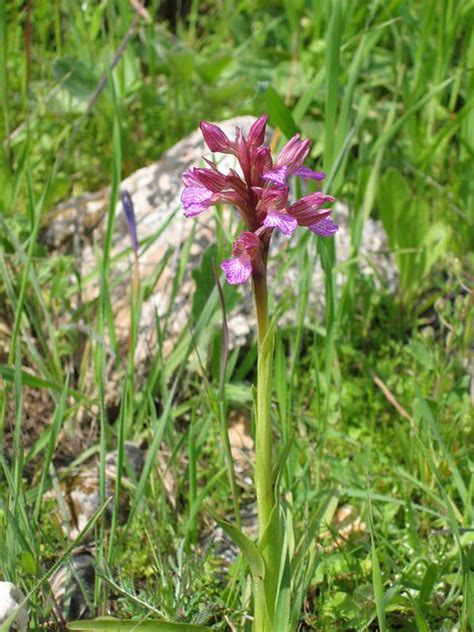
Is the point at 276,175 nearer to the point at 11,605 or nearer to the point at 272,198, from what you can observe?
the point at 272,198

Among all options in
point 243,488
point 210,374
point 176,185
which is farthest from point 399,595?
point 176,185

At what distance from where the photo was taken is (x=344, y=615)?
1.67 metres

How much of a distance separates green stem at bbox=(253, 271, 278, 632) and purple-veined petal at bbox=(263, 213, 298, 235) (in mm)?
96

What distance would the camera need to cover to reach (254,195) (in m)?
1.29

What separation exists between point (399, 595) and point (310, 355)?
2.99 feet

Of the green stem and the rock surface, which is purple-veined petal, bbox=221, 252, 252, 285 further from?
the rock surface

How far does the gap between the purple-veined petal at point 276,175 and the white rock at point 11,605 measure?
2.55 feet

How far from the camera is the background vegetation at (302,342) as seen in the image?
1684mm

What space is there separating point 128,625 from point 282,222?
682 millimetres

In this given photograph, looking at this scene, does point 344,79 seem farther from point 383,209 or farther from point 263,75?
point 383,209

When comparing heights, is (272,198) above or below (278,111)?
below

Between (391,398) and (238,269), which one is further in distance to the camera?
(391,398)

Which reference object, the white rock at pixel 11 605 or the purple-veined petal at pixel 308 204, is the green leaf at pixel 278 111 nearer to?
the purple-veined petal at pixel 308 204

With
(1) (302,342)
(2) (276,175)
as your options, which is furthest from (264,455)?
(1) (302,342)
